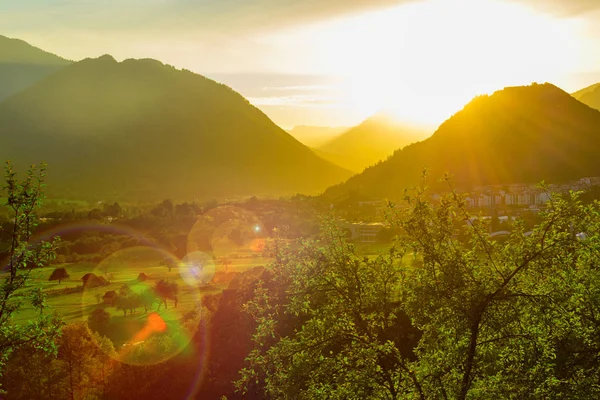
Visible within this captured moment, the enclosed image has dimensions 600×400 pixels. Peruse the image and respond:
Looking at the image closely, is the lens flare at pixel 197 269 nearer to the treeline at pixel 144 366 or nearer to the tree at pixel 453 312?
the treeline at pixel 144 366

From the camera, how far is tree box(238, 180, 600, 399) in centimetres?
1000

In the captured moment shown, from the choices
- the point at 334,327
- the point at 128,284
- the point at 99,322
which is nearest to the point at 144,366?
the point at 99,322

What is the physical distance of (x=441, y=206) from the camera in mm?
10469

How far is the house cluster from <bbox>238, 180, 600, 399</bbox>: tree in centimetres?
10706

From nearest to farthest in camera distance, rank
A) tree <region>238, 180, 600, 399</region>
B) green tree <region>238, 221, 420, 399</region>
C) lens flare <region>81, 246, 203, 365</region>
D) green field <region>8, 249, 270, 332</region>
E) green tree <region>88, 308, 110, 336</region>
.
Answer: tree <region>238, 180, 600, 399</region>, green tree <region>238, 221, 420, 399</region>, lens flare <region>81, 246, 203, 365</region>, green tree <region>88, 308, 110, 336</region>, green field <region>8, 249, 270, 332</region>

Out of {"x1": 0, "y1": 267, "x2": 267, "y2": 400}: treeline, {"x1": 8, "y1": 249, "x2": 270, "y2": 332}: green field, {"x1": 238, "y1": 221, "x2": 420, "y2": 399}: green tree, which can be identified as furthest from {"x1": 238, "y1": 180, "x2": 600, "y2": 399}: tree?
{"x1": 8, "y1": 249, "x2": 270, "y2": 332}: green field

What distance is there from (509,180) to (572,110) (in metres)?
42.6

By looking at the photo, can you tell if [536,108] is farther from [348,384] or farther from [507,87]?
[348,384]

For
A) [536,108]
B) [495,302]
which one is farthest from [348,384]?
[536,108]

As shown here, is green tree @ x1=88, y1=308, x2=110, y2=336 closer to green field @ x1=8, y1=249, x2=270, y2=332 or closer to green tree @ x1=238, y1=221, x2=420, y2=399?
green field @ x1=8, y1=249, x2=270, y2=332

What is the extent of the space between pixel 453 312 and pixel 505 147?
157814mm

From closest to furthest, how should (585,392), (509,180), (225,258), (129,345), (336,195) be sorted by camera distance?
(585,392)
(129,345)
(225,258)
(509,180)
(336,195)

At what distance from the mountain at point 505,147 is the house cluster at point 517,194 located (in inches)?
291

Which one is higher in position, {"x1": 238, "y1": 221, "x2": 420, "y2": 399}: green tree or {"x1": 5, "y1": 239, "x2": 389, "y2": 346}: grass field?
{"x1": 238, "y1": 221, "x2": 420, "y2": 399}: green tree
